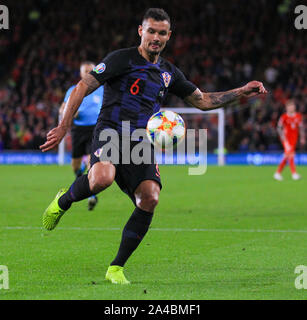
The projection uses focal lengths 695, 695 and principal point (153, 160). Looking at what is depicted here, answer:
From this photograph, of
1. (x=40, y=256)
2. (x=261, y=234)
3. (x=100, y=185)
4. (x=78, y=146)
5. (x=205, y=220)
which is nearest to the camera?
(x=100, y=185)

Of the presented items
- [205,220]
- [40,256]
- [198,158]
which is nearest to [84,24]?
[198,158]

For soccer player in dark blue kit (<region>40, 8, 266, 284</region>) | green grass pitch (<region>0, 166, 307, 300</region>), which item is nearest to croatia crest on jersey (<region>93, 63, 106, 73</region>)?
soccer player in dark blue kit (<region>40, 8, 266, 284</region>)

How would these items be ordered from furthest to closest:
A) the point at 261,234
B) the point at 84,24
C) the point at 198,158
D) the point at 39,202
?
the point at 84,24 < the point at 198,158 < the point at 39,202 < the point at 261,234

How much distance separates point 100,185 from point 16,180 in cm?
1283

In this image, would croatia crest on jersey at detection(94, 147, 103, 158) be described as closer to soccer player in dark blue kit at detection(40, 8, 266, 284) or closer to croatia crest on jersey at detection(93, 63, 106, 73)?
soccer player in dark blue kit at detection(40, 8, 266, 284)

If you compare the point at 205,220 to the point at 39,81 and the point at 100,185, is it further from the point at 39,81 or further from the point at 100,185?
the point at 39,81

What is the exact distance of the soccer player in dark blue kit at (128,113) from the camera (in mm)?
5680

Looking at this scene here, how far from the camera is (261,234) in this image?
8602 mm

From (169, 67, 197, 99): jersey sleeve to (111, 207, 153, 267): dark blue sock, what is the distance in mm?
1255

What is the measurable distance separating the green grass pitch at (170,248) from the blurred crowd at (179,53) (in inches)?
541

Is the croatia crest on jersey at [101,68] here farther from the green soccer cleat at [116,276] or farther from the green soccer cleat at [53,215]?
the green soccer cleat at [116,276]

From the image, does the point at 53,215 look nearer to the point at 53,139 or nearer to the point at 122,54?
the point at 53,139

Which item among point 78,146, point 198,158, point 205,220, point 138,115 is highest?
point 138,115

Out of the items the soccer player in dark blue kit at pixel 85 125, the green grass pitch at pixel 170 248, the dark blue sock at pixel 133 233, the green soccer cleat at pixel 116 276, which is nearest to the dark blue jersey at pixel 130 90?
the dark blue sock at pixel 133 233
